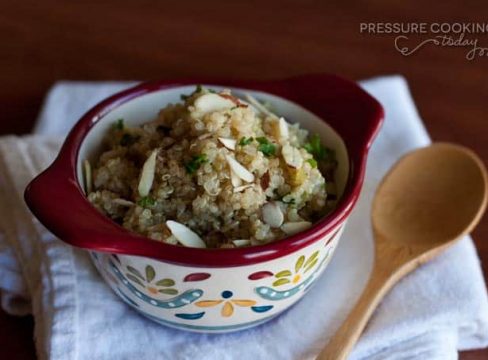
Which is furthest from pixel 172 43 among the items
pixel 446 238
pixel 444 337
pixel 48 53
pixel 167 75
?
pixel 444 337

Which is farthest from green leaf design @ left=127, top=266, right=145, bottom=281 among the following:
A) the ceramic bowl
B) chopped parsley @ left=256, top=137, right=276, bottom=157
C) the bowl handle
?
the bowl handle

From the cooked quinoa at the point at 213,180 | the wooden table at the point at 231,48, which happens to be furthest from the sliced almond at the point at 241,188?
the wooden table at the point at 231,48

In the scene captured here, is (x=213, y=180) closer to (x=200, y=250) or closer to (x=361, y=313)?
(x=200, y=250)

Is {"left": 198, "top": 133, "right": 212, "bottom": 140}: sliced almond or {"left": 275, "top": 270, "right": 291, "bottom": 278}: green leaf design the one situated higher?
{"left": 198, "top": 133, "right": 212, "bottom": 140}: sliced almond

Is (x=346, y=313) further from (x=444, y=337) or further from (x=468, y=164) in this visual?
(x=468, y=164)

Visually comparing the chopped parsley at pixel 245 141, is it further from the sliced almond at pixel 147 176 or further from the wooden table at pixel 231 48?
the wooden table at pixel 231 48

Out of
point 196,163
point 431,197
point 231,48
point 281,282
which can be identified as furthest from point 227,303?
point 231,48

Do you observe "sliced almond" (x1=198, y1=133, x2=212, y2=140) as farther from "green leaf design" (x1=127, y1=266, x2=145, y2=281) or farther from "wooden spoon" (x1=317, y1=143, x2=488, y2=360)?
"wooden spoon" (x1=317, y1=143, x2=488, y2=360)
